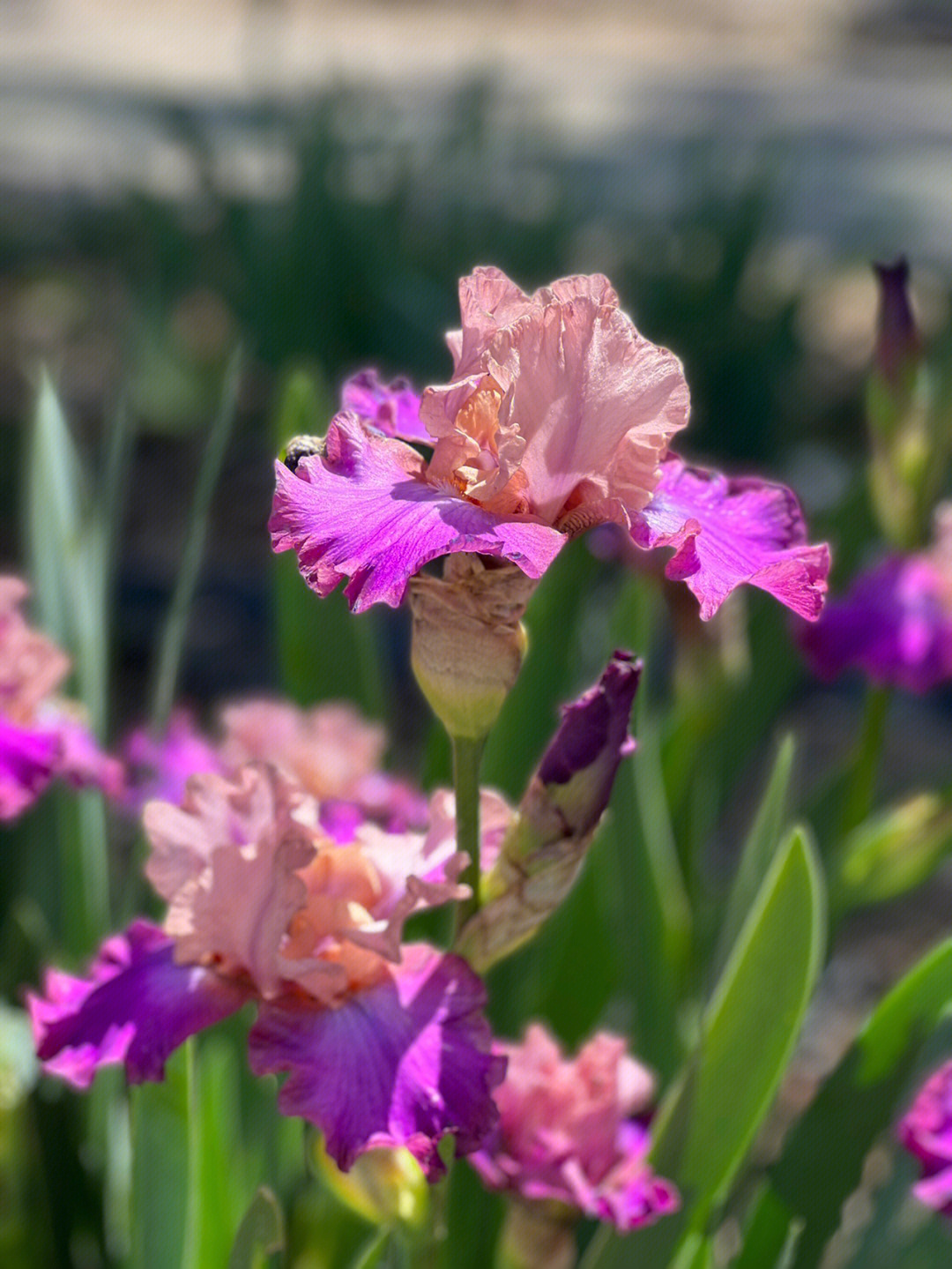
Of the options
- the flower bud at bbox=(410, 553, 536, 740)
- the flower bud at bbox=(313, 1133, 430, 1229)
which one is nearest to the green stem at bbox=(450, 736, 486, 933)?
the flower bud at bbox=(410, 553, 536, 740)

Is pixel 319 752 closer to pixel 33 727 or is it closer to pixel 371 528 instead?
pixel 33 727

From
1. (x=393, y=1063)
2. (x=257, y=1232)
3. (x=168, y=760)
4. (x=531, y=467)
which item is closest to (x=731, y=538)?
(x=531, y=467)

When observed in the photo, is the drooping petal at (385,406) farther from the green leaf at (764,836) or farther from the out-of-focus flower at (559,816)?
the green leaf at (764,836)

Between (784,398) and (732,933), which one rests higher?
(732,933)

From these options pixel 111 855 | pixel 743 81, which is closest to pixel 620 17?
pixel 743 81

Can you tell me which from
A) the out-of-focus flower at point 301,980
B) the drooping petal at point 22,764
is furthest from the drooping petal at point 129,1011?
the drooping petal at point 22,764

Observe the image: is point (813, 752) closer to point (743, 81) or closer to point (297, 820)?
point (297, 820)
